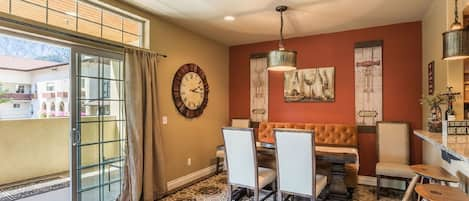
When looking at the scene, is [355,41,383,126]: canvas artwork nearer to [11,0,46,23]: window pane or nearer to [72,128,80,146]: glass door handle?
[72,128,80,146]: glass door handle

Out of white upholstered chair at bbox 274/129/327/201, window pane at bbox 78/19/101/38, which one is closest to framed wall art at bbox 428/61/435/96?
white upholstered chair at bbox 274/129/327/201

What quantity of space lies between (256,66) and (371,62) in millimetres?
2135

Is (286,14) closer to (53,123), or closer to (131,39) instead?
(131,39)

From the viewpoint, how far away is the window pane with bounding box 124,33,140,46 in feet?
11.6

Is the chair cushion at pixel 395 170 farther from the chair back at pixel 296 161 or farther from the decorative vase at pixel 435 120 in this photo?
the chair back at pixel 296 161

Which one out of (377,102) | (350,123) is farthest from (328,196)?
(377,102)

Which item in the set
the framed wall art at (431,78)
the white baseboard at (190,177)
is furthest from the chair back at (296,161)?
the framed wall art at (431,78)

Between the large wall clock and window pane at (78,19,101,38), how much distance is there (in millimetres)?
1329

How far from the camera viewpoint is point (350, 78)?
4.52 metres

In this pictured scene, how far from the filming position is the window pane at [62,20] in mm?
2689

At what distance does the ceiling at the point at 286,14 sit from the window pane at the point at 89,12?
42 cm

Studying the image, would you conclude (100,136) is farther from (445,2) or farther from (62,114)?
(445,2)

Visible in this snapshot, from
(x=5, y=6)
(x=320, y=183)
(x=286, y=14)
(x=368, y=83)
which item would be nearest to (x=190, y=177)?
(x=320, y=183)

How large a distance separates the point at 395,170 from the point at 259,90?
2.75 metres
